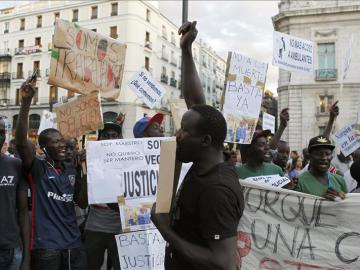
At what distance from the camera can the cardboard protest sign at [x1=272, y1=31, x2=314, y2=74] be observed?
21.4ft

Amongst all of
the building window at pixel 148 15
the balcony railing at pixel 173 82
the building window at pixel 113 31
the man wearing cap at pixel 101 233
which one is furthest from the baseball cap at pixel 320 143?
the balcony railing at pixel 173 82

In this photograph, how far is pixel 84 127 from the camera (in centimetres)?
518

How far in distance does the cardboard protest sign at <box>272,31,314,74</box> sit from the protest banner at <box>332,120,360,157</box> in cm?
102

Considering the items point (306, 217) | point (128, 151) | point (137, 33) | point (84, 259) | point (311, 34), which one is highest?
point (137, 33)

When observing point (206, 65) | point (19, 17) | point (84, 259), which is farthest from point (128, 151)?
point (206, 65)

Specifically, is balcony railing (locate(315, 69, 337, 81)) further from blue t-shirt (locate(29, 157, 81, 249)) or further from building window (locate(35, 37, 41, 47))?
building window (locate(35, 37, 41, 47))

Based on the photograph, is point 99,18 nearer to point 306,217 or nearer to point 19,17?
point 19,17

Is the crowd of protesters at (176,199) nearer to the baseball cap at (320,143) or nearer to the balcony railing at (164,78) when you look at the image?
the baseball cap at (320,143)

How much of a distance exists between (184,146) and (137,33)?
4495cm

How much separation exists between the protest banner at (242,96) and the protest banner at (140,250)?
1661 millimetres

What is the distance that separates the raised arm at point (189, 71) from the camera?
2.99 metres

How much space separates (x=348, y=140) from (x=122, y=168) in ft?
11.7

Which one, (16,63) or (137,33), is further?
(16,63)

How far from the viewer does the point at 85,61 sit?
17.1 feet
